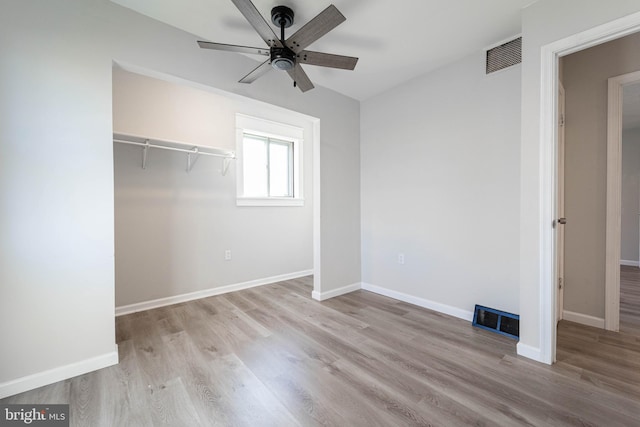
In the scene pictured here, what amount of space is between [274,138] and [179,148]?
4.98 feet

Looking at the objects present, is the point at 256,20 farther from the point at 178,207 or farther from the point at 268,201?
the point at 268,201

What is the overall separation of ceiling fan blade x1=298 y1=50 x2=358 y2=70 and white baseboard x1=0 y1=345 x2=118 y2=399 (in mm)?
2479

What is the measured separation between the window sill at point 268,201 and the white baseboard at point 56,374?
213cm

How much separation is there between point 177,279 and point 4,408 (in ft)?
5.48

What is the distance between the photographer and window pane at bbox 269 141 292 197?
4.13m

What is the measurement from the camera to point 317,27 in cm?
151

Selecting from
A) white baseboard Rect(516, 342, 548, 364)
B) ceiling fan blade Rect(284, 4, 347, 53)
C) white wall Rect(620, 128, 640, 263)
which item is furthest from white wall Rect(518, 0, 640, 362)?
white wall Rect(620, 128, 640, 263)

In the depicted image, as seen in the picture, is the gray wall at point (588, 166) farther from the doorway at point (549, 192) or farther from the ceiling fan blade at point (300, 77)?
the ceiling fan blade at point (300, 77)

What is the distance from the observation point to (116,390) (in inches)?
63.0

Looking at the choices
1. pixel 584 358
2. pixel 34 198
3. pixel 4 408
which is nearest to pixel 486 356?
pixel 584 358

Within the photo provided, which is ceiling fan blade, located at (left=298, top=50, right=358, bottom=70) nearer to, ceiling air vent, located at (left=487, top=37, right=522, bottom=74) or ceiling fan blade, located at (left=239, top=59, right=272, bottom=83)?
ceiling fan blade, located at (left=239, top=59, right=272, bottom=83)

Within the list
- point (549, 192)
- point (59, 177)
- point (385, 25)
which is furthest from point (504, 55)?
point (59, 177)

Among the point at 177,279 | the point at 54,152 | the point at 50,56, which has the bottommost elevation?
the point at 177,279

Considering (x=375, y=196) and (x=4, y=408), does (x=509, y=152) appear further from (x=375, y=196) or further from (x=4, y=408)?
(x=4, y=408)
